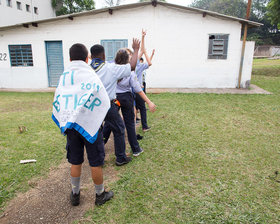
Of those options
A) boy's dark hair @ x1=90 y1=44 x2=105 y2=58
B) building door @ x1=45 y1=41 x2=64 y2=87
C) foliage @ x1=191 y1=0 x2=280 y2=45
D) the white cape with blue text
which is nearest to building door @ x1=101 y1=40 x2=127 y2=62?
building door @ x1=45 y1=41 x2=64 y2=87

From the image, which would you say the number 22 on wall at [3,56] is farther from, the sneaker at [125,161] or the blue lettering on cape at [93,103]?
the blue lettering on cape at [93,103]

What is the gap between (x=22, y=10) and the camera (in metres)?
23.8

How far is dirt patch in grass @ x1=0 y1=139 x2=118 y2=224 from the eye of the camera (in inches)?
96.6

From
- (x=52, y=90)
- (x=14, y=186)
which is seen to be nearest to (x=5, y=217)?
(x=14, y=186)

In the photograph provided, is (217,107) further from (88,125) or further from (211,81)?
(88,125)

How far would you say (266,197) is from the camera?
271 centimetres

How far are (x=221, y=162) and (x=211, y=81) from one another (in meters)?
7.95

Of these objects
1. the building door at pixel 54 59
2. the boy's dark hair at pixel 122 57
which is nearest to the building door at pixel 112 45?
the building door at pixel 54 59

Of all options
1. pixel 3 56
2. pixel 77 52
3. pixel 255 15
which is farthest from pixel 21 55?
pixel 255 15

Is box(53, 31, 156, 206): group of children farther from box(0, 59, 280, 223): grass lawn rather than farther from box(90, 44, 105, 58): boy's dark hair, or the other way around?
box(0, 59, 280, 223): grass lawn

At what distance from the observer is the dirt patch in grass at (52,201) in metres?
2.45

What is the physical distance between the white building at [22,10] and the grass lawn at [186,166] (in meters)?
18.9

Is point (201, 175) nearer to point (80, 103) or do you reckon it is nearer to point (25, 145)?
point (80, 103)

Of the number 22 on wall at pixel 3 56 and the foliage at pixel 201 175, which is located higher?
the number 22 on wall at pixel 3 56
